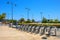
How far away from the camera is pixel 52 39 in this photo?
14.6 metres

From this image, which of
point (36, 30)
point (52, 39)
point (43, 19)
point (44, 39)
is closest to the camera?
point (44, 39)

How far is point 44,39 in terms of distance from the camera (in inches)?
292

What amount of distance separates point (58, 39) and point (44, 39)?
7.52 meters

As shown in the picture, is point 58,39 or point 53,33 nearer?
point 58,39

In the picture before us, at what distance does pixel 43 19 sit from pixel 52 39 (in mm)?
80305

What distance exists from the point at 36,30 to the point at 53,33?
3.90 m

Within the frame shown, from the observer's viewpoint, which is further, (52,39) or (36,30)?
(36,30)

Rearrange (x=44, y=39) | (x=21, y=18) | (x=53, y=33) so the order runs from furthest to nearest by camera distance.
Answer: (x=21, y=18)
(x=53, y=33)
(x=44, y=39)

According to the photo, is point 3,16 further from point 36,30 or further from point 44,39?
point 44,39

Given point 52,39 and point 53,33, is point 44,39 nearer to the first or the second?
point 52,39

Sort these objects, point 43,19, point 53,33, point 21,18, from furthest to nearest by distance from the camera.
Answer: point 21,18, point 43,19, point 53,33

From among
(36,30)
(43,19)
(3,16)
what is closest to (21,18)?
(3,16)

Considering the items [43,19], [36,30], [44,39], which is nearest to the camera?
[44,39]

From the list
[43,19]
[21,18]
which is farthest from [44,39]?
[21,18]
